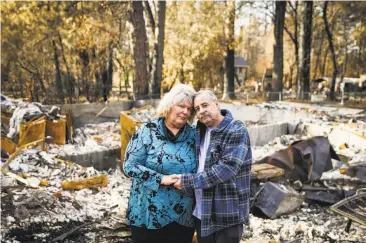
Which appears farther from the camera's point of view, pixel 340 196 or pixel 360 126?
pixel 360 126

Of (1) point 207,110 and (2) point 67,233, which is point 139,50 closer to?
(2) point 67,233

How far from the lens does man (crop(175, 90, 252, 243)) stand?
2369mm

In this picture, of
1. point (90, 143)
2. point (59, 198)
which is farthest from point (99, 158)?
point (59, 198)

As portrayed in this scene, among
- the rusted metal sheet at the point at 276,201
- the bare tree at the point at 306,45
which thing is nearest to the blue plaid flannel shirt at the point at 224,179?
the rusted metal sheet at the point at 276,201

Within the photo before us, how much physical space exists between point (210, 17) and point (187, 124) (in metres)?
24.3

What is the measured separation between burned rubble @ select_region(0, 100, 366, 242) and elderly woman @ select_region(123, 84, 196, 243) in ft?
5.98

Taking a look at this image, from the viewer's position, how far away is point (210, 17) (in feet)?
84.8

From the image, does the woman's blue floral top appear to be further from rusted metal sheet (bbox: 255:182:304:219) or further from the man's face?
rusted metal sheet (bbox: 255:182:304:219)

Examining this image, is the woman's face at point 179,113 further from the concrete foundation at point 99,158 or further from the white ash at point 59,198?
the concrete foundation at point 99,158

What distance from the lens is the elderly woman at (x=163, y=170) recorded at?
249cm

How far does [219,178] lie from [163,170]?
38cm

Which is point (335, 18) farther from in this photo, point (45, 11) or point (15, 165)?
point (15, 165)

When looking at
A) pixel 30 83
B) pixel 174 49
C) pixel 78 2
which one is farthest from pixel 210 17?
pixel 30 83

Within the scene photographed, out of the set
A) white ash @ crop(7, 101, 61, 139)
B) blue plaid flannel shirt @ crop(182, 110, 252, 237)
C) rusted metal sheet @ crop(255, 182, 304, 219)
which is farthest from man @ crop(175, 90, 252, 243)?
white ash @ crop(7, 101, 61, 139)
